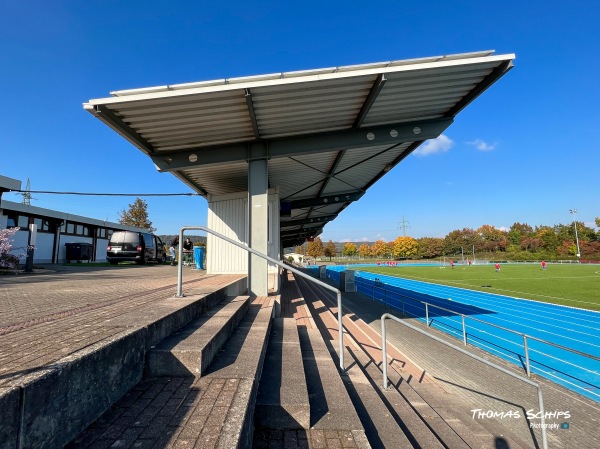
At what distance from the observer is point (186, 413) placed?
2.07 metres

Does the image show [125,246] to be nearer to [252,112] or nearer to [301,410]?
[252,112]

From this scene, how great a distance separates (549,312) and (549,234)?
318 feet

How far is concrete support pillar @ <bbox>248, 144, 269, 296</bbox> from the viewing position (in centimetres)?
722

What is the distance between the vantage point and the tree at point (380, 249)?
120562 millimetres

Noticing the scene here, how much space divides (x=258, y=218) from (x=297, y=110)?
2.56 meters

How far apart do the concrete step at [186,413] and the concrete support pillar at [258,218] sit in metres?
4.26

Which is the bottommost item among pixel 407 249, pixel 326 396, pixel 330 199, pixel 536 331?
pixel 536 331

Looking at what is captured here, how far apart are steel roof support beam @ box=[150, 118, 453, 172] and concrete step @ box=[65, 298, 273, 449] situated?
5.60 meters

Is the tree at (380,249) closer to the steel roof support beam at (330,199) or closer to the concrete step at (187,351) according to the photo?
the steel roof support beam at (330,199)

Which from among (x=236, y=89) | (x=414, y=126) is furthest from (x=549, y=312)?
(x=236, y=89)

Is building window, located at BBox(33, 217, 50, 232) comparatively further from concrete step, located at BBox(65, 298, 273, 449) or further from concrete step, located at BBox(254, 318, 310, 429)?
concrete step, located at BBox(65, 298, 273, 449)

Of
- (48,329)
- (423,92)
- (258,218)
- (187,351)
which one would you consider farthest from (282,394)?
(423,92)

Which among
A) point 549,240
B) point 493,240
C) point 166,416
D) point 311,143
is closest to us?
point 166,416

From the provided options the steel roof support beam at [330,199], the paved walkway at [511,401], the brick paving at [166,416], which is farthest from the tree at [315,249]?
the brick paving at [166,416]
